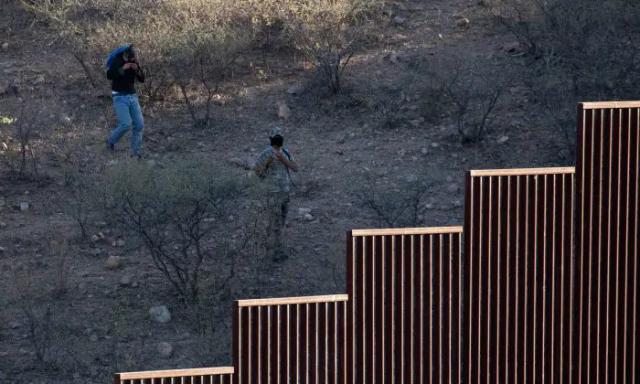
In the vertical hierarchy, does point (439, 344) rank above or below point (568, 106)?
below

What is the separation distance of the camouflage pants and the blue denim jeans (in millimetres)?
2919

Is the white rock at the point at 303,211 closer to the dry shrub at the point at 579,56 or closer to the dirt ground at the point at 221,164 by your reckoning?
the dirt ground at the point at 221,164

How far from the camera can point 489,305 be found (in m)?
8.28

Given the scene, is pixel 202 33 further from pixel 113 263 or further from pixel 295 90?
pixel 113 263

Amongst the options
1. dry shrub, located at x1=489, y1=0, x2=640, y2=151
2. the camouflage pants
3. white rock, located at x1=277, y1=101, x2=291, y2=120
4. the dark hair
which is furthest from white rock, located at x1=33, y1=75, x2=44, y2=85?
dry shrub, located at x1=489, y1=0, x2=640, y2=151

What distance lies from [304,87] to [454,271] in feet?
31.0

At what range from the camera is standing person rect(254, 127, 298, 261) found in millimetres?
12188

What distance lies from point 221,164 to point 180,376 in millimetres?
7579

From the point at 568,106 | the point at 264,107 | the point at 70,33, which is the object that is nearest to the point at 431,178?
the point at 568,106

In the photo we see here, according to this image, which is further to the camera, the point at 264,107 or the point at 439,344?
the point at 264,107

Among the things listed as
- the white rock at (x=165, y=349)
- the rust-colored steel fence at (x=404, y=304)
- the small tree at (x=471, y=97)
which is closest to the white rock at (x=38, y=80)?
the small tree at (x=471, y=97)

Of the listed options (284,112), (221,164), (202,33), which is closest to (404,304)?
(221,164)

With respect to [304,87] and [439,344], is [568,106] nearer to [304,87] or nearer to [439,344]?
[304,87]

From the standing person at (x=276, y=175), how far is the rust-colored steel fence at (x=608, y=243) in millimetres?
4362
